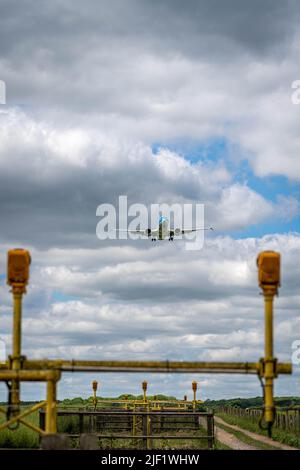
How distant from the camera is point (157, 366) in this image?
1408 cm

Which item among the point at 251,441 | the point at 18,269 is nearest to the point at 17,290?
the point at 18,269

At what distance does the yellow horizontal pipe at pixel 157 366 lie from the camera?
45.8 feet

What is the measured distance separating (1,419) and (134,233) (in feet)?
154

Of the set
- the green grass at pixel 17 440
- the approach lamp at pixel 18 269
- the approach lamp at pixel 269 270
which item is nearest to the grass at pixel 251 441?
the green grass at pixel 17 440

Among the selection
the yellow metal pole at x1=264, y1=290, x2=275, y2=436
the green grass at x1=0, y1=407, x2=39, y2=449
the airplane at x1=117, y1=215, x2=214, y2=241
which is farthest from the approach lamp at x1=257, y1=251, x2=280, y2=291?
the airplane at x1=117, y1=215, x2=214, y2=241

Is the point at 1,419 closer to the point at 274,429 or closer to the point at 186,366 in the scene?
the point at 274,429

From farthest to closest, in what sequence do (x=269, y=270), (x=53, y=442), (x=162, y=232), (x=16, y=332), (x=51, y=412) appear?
(x=162, y=232), (x=16, y=332), (x=269, y=270), (x=51, y=412), (x=53, y=442)

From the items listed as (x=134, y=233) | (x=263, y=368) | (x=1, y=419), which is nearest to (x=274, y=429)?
(x=1, y=419)

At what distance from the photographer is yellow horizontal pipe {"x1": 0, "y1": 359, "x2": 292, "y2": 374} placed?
13.9 meters

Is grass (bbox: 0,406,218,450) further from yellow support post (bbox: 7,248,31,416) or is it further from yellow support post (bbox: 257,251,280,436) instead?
yellow support post (bbox: 257,251,280,436)

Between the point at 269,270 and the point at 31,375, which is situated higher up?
the point at 269,270

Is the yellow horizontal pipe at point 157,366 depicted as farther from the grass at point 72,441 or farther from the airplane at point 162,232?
the airplane at point 162,232

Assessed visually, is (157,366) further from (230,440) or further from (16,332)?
(230,440)
